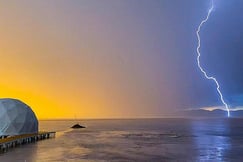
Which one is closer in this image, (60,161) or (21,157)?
(60,161)

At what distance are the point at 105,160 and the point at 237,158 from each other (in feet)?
61.1

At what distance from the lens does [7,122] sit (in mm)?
77562

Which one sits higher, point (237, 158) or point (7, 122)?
point (7, 122)

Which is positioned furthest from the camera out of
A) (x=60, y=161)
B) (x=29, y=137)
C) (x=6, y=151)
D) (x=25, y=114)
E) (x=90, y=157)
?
(x=25, y=114)

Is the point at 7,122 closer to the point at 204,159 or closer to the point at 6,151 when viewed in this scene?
the point at 6,151

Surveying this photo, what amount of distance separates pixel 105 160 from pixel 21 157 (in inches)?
505

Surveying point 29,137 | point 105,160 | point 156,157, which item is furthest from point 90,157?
point 29,137

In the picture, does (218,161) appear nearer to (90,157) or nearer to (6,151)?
(90,157)

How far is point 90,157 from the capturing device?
162 feet

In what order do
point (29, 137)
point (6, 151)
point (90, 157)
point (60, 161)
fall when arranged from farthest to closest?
point (29, 137) < point (6, 151) < point (90, 157) < point (60, 161)

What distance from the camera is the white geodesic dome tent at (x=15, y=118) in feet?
253

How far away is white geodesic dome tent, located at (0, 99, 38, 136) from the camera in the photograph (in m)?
77.2

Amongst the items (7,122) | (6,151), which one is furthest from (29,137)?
(6,151)

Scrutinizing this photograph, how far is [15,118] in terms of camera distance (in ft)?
260
